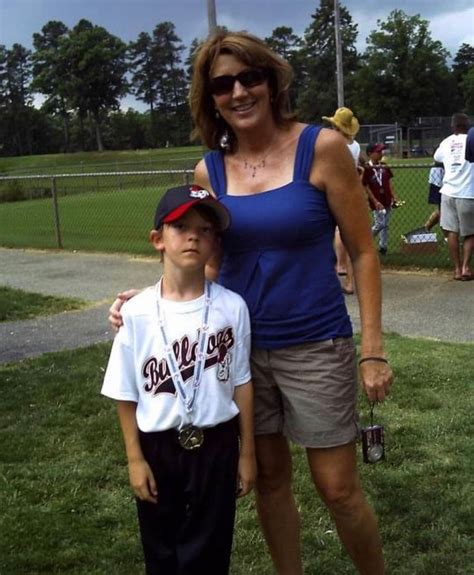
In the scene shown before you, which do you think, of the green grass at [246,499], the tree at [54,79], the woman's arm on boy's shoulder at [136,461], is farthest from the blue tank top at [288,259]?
the tree at [54,79]

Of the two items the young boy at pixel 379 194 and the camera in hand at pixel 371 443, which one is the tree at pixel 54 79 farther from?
the camera in hand at pixel 371 443

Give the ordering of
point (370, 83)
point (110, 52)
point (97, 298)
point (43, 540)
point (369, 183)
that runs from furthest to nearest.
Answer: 1. point (110, 52)
2. point (370, 83)
3. point (369, 183)
4. point (97, 298)
5. point (43, 540)

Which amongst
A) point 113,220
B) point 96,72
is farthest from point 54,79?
point 113,220

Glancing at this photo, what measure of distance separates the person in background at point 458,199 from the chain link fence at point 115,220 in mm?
597

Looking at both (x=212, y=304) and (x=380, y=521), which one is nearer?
(x=212, y=304)

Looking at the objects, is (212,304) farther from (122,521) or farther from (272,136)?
(122,521)

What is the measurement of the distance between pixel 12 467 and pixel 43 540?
33.5 inches

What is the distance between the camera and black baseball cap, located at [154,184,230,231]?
2.30 metres

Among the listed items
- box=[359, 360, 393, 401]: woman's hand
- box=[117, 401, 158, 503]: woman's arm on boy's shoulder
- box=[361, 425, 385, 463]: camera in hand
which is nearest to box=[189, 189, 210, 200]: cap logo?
box=[117, 401, 158, 503]: woman's arm on boy's shoulder

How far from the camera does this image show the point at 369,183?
10320 mm

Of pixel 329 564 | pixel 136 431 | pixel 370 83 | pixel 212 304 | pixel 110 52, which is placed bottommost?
pixel 329 564

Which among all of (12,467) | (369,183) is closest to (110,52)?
(369,183)

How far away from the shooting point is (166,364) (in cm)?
229

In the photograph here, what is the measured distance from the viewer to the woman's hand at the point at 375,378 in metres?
2.50
